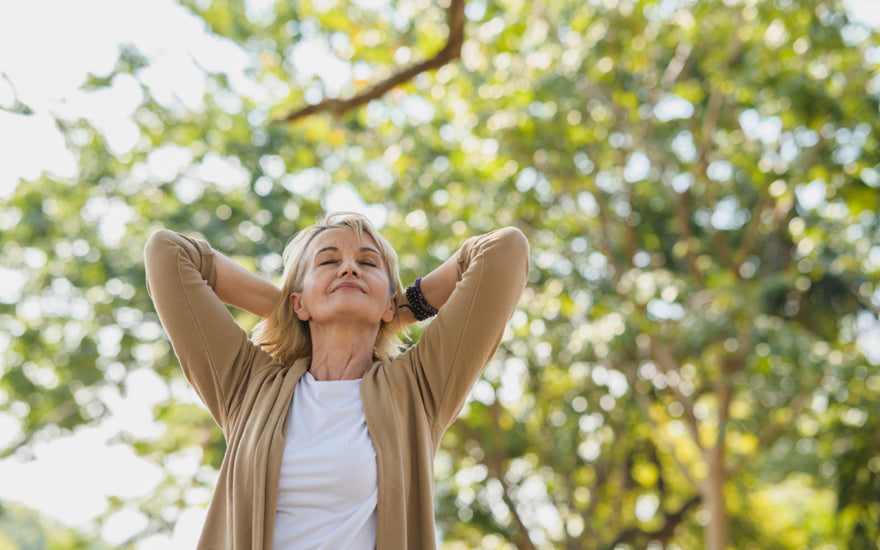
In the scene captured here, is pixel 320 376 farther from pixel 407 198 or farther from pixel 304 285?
pixel 407 198

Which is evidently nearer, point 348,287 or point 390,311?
point 348,287

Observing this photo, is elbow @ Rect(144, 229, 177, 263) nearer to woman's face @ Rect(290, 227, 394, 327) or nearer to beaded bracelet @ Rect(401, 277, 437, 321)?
woman's face @ Rect(290, 227, 394, 327)

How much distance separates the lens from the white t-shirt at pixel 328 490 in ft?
5.47

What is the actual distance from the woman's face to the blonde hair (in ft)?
0.08

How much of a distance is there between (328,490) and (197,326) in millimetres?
471

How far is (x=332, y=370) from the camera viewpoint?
1955 mm

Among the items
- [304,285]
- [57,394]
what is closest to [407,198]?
[57,394]

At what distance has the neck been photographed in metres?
1.95

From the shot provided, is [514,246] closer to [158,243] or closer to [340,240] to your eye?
[340,240]

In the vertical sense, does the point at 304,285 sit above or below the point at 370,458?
above

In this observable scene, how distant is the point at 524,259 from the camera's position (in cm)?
195

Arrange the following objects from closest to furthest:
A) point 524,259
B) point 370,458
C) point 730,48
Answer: point 370,458, point 524,259, point 730,48

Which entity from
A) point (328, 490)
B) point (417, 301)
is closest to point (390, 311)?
point (417, 301)

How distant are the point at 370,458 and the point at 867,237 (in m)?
7.51
